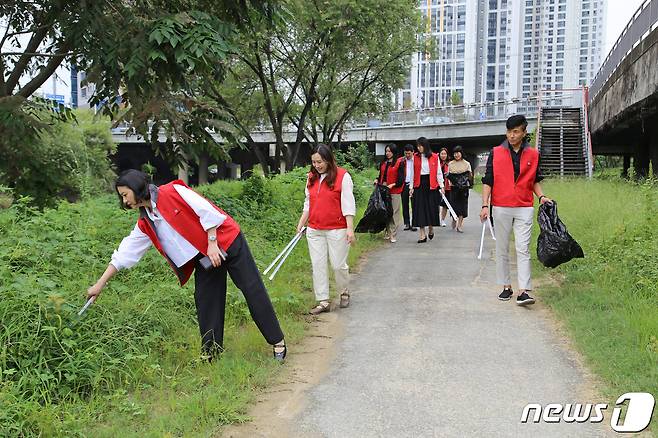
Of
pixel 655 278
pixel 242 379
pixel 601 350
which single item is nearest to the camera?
pixel 242 379

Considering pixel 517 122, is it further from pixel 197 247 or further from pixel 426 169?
pixel 426 169

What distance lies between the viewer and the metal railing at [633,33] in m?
14.2

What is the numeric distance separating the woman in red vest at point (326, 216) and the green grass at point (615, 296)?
2.24 metres

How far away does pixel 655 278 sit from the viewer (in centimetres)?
629

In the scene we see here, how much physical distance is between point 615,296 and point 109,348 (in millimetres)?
4695

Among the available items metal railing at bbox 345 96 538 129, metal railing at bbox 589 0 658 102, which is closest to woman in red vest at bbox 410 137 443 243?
metal railing at bbox 589 0 658 102

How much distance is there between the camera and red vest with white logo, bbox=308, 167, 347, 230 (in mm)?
6395

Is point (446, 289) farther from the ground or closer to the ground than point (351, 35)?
closer to the ground

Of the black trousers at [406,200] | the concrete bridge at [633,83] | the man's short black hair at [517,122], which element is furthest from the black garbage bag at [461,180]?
the man's short black hair at [517,122]

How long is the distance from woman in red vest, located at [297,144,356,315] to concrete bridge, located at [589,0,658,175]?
9.56 metres

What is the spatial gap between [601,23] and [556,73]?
7.65 meters

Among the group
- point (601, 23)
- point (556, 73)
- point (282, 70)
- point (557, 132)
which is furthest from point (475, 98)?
point (282, 70)

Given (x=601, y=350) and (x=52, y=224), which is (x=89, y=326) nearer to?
(x=52, y=224)

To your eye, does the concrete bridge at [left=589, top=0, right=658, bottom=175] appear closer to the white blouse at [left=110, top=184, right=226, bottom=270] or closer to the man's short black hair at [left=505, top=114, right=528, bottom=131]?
the man's short black hair at [left=505, top=114, right=528, bottom=131]
